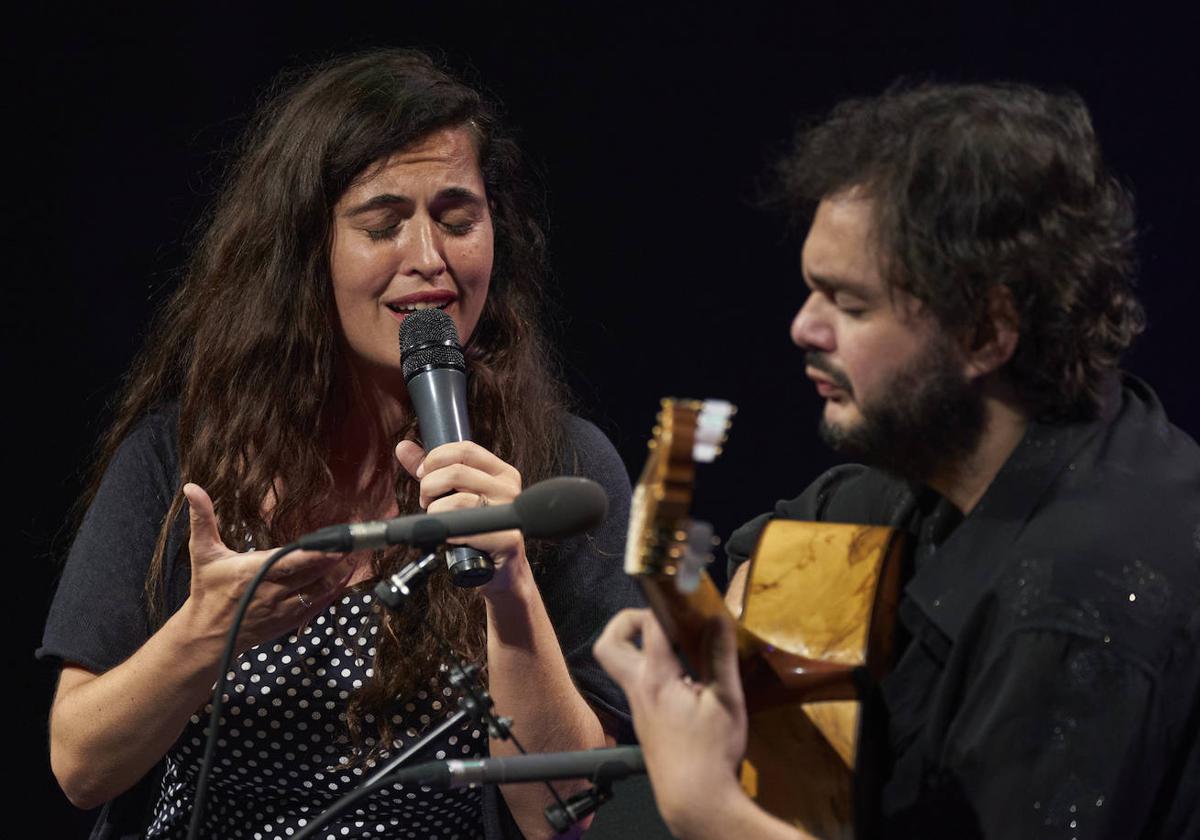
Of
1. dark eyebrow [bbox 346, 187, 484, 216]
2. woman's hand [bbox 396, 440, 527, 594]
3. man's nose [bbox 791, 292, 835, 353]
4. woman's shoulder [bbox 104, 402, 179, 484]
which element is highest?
dark eyebrow [bbox 346, 187, 484, 216]

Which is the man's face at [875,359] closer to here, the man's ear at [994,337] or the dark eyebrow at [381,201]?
the man's ear at [994,337]

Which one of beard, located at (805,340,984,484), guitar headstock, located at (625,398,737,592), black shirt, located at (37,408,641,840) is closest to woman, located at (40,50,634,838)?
black shirt, located at (37,408,641,840)

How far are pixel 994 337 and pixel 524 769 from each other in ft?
2.19

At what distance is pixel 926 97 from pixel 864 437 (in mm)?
400

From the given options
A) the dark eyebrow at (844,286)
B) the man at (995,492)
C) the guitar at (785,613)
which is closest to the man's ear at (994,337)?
the man at (995,492)

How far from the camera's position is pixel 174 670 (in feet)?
6.59

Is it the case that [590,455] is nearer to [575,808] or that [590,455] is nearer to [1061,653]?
[575,808]

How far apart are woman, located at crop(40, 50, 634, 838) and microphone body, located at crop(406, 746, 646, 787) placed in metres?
0.49

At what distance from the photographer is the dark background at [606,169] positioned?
2.91 meters

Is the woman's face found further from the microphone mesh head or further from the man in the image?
the man

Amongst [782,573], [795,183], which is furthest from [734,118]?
[782,573]

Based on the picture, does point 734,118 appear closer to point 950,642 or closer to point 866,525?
point 866,525

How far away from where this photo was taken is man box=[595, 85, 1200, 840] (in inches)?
56.1

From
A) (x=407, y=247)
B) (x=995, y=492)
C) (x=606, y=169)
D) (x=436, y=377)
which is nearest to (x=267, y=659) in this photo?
(x=436, y=377)
